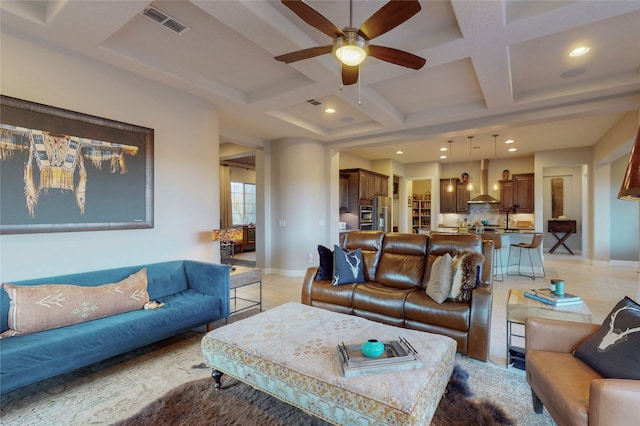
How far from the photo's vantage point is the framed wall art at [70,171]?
2.47 m

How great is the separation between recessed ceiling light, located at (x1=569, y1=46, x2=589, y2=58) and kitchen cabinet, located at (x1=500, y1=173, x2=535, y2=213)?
633cm

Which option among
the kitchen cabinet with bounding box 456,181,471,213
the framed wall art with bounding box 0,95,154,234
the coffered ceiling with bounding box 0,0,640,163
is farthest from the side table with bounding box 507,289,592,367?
the kitchen cabinet with bounding box 456,181,471,213

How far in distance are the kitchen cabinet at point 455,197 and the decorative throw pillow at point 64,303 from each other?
29.4ft

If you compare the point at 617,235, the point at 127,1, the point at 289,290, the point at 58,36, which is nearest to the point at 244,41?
the point at 127,1

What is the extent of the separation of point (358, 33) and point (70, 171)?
2.79 metres

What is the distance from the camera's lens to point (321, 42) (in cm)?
286

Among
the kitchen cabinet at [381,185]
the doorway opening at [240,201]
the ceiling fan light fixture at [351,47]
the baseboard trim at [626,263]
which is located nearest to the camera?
the ceiling fan light fixture at [351,47]

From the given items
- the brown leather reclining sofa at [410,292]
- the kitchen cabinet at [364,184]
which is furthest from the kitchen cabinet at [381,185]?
the brown leather reclining sofa at [410,292]

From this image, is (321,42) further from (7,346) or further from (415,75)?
(7,346)

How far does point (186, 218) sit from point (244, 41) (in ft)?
7.13

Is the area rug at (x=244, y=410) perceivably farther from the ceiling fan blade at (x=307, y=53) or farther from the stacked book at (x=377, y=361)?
the ceiling fan blade at (x=307, y=53)

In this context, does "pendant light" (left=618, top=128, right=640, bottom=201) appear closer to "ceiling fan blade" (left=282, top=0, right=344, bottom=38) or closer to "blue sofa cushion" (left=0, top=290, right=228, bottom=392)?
"ceiling fan blade" (left=282, top=0, right=344, bottom=38)

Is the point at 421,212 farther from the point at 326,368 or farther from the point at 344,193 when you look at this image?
the point at 326,368

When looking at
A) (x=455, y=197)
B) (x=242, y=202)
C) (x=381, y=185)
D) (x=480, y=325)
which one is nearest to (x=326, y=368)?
(x=480, y=325)
